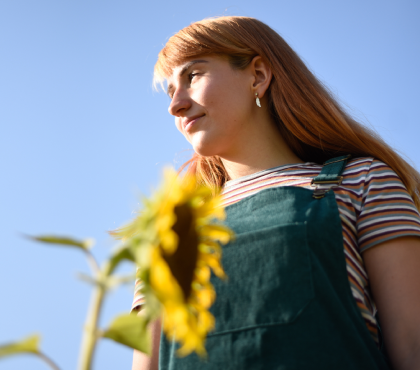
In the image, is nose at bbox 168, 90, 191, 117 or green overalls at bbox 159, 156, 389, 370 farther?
nose at bbox 168, 90, 191, 117

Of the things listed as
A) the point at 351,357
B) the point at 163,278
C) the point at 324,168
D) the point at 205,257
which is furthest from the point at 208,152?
the point at 163,278

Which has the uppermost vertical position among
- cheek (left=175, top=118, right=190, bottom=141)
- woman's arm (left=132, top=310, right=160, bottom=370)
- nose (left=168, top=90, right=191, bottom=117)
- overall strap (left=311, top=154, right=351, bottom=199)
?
cheek (left=175, top=118, right=190, bottom=141)

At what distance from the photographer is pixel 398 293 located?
1124mm

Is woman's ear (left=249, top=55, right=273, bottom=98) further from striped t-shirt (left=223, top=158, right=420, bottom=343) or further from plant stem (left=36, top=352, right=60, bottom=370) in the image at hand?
plant stem (left=36, top=352, right=60, bottom=370)

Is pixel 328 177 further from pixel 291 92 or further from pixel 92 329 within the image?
pixel 92 329

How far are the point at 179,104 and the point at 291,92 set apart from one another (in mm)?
373

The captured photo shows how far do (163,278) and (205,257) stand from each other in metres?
0.15

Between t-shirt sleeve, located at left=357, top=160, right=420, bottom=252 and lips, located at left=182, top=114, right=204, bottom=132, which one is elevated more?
lips, located at left=182, top=114, right=204, bottom=132

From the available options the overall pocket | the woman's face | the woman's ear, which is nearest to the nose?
the woman's face

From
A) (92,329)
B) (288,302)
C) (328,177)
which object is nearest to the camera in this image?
(92,329)

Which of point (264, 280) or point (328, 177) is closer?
point (264, 280)

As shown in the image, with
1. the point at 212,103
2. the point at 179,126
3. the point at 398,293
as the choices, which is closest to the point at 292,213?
the point at 398,293

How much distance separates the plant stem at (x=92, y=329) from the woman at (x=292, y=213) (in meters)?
0.72

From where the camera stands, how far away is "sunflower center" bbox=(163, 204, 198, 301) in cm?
50
